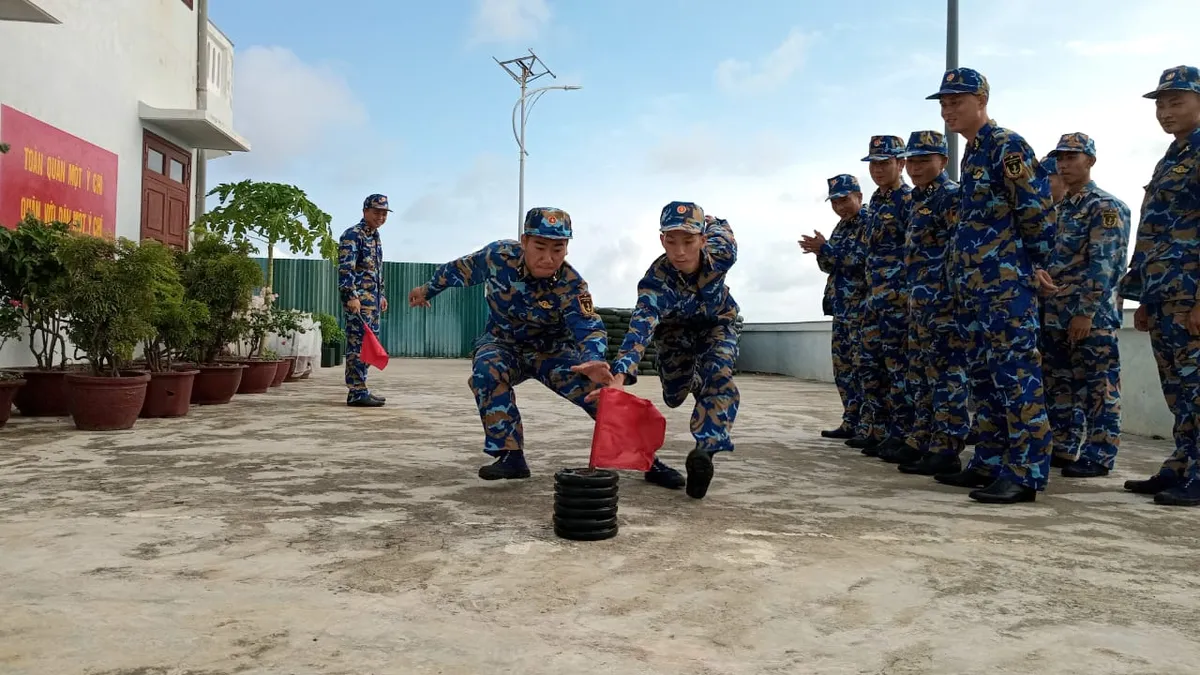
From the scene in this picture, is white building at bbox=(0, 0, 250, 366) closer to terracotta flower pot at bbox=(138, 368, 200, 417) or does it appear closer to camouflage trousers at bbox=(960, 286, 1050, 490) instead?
terracotta flower pot at bbox=(138, 368, 200, 417)

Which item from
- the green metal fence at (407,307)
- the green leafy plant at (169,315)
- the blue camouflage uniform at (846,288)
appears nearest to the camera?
the blue camouflage uniform at (846,288)

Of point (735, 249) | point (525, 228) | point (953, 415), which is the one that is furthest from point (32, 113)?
point (953, 415)

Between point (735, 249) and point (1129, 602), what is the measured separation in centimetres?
218

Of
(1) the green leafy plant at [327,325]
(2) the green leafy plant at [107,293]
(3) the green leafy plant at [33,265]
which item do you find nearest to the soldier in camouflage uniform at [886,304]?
(2) the green leafy plant at [107,293]

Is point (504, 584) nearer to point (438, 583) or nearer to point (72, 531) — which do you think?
point (438, 583)

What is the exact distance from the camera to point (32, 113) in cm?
758

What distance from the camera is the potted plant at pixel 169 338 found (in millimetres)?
6281

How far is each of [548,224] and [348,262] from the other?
434 centimetres

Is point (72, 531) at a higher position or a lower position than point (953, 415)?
lower

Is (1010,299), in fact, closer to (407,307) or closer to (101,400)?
(101,400)

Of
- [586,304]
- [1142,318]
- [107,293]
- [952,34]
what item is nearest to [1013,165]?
[1142,318]

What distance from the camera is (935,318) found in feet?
14.9

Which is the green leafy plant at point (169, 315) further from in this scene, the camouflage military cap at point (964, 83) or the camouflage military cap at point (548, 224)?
the camouflage military cap at point (964, 83)

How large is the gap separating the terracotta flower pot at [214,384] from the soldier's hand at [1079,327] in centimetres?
644
